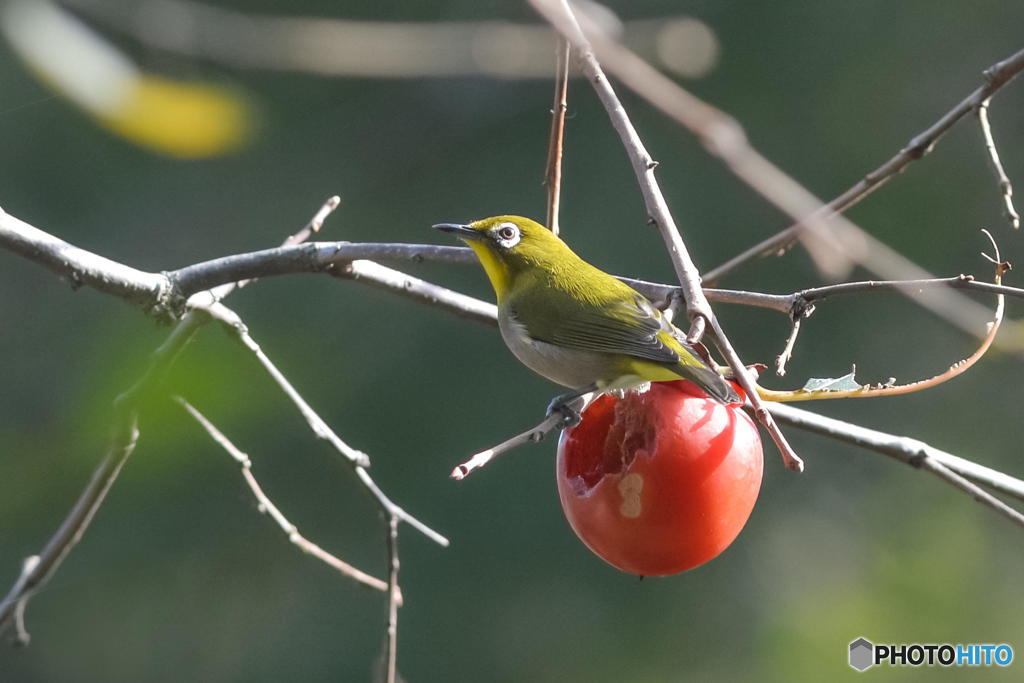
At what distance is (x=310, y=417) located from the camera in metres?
1.98

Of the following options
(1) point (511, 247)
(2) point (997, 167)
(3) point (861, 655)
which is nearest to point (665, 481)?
(2) point (997, 167)

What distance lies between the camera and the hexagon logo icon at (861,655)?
310cm

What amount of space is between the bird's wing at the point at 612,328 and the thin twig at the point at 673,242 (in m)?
0.48

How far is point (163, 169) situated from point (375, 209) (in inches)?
55.6

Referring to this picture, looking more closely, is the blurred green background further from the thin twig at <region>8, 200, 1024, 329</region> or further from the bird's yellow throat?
the thin twig at <region>8, 200, 1024, 329</region>

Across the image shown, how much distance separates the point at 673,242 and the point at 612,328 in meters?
0.78

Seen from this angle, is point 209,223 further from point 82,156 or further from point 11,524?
point 11,524

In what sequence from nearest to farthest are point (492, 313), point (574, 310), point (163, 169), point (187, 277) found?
point (187, 277) < point (492, 313) < point (574, 310) < point (163, 169)

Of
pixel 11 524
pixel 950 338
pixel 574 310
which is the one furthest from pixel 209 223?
pixel 11 524

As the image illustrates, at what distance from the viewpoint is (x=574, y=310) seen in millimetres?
2244

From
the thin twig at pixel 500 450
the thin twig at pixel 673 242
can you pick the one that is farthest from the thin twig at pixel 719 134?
the thin twig at pixel 500 450

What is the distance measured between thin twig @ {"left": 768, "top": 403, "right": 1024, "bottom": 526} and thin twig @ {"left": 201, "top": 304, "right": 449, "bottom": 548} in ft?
1.96

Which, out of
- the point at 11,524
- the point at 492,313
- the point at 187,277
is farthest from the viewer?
the point at 492,313

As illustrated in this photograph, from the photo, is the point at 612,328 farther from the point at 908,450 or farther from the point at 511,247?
the point at 908,450
